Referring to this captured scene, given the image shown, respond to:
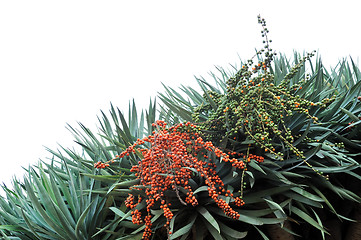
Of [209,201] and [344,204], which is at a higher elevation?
[209,201]

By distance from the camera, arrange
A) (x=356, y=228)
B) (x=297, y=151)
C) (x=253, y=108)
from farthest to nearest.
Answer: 1. (x=356, y=228)
2. (x=253, y=108)
3. (x=297, y=151)

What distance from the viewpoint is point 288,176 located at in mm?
1208

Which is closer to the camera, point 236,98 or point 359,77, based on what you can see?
point 236,98

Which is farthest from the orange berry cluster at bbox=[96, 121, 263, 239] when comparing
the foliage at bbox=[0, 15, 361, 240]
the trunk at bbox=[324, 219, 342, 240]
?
the trunk at bbox=[324, 219, 342, 240]

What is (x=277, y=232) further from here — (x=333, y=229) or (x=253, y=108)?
(x=253, y=108)

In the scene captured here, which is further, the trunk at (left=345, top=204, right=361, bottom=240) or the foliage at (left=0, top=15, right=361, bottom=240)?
the trunk at (left=345, top=204, right=361, bottom=240)

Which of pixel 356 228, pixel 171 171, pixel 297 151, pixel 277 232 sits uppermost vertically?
pixel 171 171

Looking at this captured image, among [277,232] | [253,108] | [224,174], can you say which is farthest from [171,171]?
[277,232]

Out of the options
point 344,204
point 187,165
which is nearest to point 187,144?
point 187,165

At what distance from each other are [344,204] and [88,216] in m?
0.94

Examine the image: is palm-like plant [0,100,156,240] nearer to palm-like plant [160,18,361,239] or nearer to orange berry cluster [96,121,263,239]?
orange berry cluster [96,121,263,239]

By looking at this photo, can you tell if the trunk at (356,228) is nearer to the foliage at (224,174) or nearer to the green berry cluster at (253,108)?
the foliage at (224,174)

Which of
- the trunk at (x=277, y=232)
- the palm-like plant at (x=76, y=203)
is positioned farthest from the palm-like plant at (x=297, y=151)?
the palm-like plant at (x=76, y=203)

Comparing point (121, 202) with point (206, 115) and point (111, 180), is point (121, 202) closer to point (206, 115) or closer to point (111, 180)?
point (111, 180)
